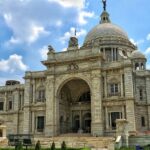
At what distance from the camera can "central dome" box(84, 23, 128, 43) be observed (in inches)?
2468

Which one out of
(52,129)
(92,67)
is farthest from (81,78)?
(52,129)

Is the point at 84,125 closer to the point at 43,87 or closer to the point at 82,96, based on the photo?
the point at 82,96

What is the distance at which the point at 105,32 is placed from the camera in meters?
63.1

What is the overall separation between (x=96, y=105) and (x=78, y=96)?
8.47 meters

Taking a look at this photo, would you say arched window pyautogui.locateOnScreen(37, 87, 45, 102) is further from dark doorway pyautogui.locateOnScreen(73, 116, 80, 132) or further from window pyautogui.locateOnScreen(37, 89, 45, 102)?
dark doorway pyautogui.locateOnScreen(73, 116, 80, 132)

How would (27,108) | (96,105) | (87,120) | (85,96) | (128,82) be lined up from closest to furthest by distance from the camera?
(128,82)
(96,105)
(87,120)
(27,108)
(85,96)

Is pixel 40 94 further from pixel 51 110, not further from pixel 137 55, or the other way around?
pixel 137 55

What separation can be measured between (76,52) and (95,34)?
56.2 feet

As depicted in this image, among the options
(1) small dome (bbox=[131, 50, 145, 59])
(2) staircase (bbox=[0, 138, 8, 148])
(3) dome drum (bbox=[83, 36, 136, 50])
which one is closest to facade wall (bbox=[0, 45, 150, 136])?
(1) small dome (bbox=[131, 50, 145, 59])

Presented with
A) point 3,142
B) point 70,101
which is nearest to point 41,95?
point 70,101

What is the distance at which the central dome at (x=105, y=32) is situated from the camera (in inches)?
2468

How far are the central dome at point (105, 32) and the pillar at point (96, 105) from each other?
1927 centimetres

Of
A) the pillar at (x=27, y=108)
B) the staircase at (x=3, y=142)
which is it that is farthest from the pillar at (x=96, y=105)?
the staircase at (x=3, y=142)

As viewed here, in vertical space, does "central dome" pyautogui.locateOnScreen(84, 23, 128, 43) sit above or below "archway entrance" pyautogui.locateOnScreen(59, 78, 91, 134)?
above
